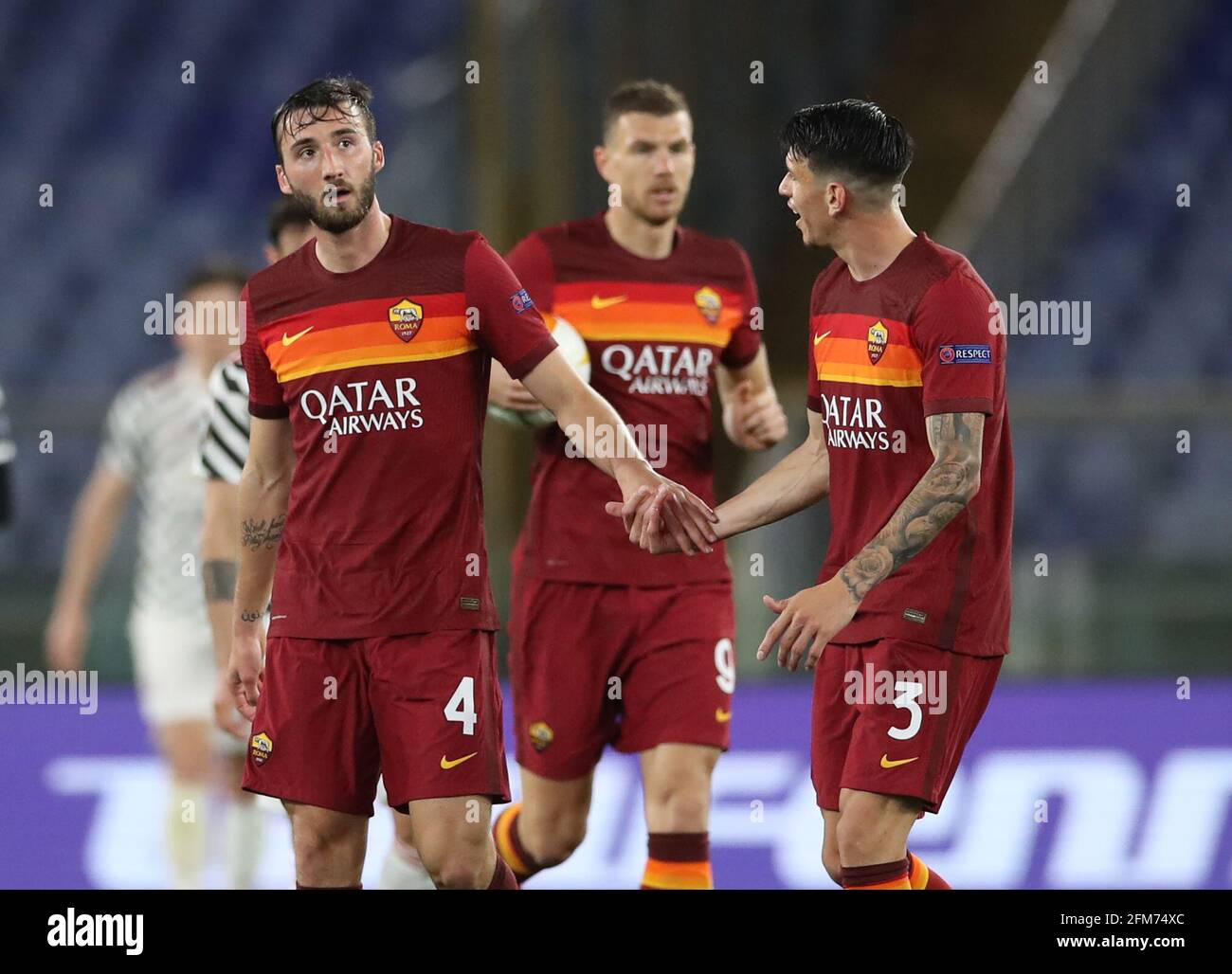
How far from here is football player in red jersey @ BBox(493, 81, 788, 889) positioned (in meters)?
5.13

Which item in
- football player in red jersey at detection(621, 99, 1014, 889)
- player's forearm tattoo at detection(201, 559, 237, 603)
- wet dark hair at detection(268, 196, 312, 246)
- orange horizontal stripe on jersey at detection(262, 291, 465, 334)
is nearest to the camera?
football player in red jersey at detection(621, 99, 1014, 889)

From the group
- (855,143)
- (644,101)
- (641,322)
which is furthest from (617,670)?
(855,143)

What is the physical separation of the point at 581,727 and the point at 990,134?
6.02 metres

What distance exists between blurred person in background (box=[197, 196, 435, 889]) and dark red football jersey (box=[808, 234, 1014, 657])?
1.55m

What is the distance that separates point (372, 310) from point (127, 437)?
2.67 metres

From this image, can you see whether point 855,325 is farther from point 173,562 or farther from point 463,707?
point 173,562

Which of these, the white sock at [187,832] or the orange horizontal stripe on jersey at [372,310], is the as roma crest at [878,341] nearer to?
the orange horizontal stripe on jersey at [372,310]

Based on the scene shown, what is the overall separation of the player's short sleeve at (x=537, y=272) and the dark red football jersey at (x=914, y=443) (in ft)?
3.69

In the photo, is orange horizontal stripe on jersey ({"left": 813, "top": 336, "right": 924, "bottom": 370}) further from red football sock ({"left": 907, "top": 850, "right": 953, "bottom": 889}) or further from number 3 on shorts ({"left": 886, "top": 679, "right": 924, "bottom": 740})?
red football sock ({"left": 907, "top": 850, "right": 953, "bottom": 889})

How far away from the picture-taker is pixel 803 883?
6.73 metres

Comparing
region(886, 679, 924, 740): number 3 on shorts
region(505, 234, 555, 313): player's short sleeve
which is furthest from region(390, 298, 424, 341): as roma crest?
region(886, 679, 924, 740): number 3 on shorts

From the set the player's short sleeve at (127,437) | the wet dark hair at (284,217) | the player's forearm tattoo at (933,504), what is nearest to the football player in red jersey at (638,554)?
the wet dark hair at (284,217)

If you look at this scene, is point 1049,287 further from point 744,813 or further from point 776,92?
point 744,813
